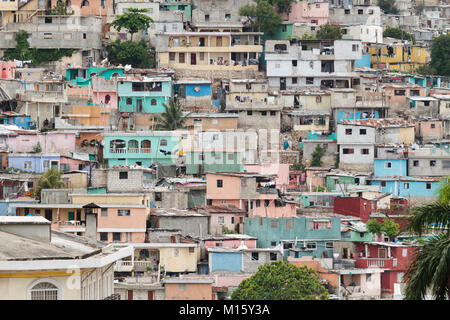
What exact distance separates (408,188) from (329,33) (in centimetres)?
1093

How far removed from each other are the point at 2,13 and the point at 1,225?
1598 inches

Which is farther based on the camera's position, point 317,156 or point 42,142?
point 317,156

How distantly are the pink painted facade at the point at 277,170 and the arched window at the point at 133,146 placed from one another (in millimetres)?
3557

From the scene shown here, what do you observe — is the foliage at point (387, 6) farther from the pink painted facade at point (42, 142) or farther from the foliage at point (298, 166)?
the pink painted facade at point (42, 142)

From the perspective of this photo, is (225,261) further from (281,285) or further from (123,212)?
(281,285)

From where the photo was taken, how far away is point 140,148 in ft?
132

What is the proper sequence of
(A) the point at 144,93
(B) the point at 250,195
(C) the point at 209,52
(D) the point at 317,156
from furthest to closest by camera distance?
(C) the point at 209,52 < (A) the point at 144,93 < (D) the point at 317,156 < (B) the point at 250,195

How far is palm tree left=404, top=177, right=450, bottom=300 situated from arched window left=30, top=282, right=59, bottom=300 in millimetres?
2715

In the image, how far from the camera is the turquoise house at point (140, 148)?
4028cm

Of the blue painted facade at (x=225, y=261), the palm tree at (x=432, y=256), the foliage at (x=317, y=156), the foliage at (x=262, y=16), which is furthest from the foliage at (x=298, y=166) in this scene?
the palm tree at (x=432, y=256)

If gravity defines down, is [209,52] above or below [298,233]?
above

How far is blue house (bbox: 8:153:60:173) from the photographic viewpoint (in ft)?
125

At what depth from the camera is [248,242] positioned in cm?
3281

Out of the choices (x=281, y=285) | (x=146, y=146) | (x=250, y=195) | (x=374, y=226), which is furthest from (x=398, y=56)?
(x=281, y=285)
